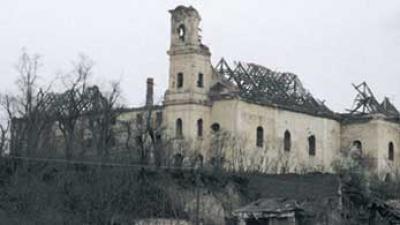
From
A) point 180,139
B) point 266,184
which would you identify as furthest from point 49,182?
point 180,139

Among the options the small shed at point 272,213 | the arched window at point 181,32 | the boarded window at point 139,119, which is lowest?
the small shed at point 272,213

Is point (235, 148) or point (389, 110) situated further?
point (389, 110)

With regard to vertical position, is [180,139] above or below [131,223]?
above

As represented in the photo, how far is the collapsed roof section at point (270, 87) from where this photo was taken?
67.5 metres

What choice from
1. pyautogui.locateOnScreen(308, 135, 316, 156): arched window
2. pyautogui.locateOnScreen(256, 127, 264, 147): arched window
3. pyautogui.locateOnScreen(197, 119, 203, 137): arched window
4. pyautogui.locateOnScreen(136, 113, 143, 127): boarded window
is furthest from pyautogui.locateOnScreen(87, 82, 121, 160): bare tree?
pyautogui.locateOnScreen(308, 135, 316, 156): arched window

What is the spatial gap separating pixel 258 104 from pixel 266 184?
1368 centimetres

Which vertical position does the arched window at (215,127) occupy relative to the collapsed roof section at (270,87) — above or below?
below

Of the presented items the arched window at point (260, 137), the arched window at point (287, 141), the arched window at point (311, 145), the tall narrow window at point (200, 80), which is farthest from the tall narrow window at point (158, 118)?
the arched window at point (311, 145)

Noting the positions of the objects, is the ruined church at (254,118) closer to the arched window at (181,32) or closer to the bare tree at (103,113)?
the arched window at (181,32)

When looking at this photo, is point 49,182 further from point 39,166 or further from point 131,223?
point 131,223

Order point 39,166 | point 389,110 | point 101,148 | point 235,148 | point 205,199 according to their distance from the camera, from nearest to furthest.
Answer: point 39,166 → point 205,199 → point 101,148 → point 235,148 → point 389,110

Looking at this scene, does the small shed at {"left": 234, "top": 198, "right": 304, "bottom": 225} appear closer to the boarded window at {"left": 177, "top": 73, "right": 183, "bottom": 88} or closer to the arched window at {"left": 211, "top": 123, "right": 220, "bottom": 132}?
the arched window at {"left": 211, "top": 123, "right": 220, "bottom": 132}

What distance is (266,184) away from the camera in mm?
53906

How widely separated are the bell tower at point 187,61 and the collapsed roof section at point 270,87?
175cm
